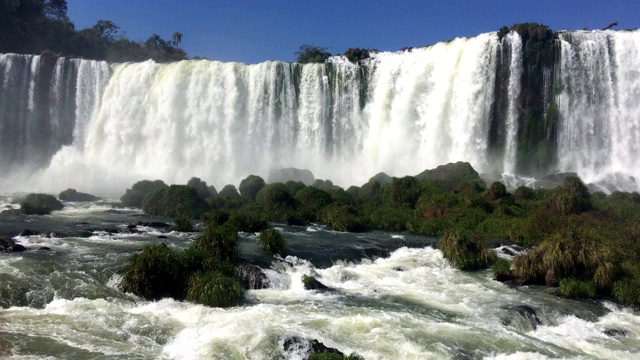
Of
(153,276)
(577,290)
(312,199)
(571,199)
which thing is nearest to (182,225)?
(312,199)

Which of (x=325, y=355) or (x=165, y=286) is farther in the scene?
(x=165, y=286)

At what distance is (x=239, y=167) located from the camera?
4178 centimetres

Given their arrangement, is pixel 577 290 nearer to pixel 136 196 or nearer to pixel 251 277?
pixel 251 277

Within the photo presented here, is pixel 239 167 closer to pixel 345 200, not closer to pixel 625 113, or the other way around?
pixel 345 200

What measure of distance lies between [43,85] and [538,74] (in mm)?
38620

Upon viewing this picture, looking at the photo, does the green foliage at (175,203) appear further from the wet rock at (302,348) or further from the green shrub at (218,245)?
the wet rock at (302,348)

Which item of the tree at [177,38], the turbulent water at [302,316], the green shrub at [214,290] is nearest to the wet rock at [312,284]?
the turbulent water at [302,316]

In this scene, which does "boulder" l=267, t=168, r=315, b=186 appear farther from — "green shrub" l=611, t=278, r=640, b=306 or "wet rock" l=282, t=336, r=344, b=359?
"wet rock" l=282, t=336, r=344, b=359

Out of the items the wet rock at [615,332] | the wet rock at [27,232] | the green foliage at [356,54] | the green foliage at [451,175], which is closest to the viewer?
the wet rock at [615,332]

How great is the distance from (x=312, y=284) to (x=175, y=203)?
13455 mm

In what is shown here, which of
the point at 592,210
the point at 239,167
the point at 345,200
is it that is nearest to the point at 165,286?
the point at 345,200

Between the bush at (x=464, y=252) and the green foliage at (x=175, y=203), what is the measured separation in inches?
473

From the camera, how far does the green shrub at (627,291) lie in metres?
13.3

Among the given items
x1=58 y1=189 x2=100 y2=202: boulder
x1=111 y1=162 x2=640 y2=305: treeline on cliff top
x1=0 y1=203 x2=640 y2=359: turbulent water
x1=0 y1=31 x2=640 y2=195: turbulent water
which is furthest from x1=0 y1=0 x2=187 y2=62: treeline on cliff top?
x1=0 y1=203 x2=640 y2=359: turbulent water
